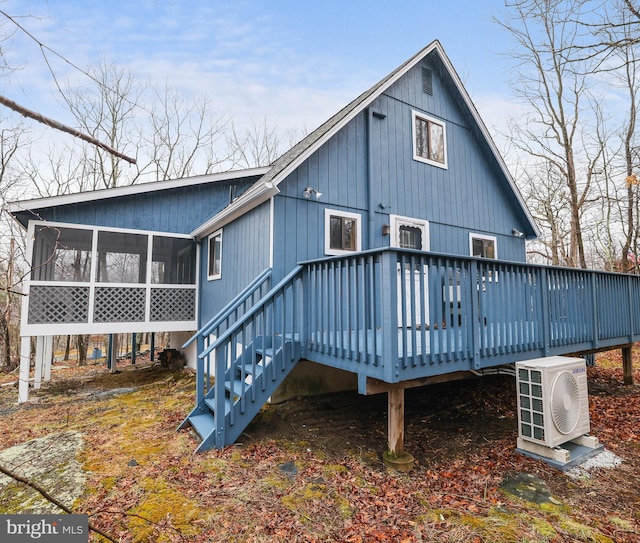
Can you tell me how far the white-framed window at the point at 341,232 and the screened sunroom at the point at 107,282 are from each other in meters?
3.98

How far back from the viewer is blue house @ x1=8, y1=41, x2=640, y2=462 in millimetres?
4277

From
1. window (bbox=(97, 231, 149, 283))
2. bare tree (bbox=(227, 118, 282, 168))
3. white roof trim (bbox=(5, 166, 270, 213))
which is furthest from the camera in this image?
bare tree (bbox=(227, 118, 282, 168))

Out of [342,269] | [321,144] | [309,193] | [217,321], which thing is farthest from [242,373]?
[321,144]

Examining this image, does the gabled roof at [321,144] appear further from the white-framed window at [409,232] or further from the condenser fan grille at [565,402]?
the condenser fan grille at [565,402]

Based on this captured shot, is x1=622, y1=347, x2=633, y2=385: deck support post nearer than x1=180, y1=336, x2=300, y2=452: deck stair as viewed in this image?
No

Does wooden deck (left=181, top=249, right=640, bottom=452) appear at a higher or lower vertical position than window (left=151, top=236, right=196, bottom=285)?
lower

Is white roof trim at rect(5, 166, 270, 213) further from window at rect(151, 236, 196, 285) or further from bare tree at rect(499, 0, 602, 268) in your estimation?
bare tree at rect(499, 0, 602, 268)

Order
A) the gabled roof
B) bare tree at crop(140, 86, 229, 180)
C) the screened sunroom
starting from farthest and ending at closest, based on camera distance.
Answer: bare tree at crop(140, 86, 229, 180) < the screened sunroom < the gabled roof

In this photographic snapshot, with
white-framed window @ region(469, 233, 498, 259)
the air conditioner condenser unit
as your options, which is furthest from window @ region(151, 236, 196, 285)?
the air conditioner condenser unit

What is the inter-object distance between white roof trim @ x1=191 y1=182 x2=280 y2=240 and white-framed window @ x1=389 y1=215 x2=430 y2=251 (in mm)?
2808

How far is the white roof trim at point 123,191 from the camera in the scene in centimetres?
659

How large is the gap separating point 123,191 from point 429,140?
6.83m

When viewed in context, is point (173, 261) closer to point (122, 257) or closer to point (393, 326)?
point (122, 257)

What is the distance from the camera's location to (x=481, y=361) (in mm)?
4484
